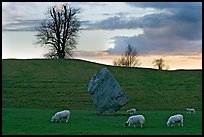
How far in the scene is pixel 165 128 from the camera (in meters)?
23.1

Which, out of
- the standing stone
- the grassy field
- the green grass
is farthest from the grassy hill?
the green grass

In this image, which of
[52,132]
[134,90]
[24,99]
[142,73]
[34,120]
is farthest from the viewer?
[142,73]

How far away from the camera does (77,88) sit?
53.7 metres

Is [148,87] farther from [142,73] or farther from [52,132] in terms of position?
[52,132]

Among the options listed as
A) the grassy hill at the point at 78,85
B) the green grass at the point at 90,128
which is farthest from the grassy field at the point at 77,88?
the green grass at the point at 90,128

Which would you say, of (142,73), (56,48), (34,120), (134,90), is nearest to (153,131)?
(34,120)

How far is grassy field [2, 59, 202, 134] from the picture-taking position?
43.3 m

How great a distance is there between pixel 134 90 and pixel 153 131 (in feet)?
108

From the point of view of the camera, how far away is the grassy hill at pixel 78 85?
4688 centimetres

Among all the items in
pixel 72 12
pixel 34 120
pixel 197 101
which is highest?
pixel 72 12

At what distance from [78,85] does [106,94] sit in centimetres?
2419

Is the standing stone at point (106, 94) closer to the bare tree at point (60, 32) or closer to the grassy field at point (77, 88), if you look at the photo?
the grassy field at point (77, 88)

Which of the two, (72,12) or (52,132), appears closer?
(52,132)

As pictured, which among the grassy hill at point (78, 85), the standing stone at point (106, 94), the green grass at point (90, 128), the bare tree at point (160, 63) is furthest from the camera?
the bare tree at point (160, 63)
